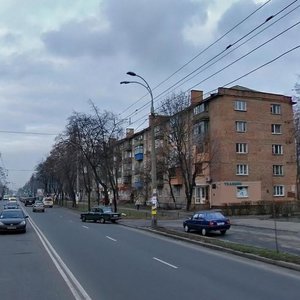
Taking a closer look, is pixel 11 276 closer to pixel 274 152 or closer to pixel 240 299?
pixel 240 299

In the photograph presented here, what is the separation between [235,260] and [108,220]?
2767cm

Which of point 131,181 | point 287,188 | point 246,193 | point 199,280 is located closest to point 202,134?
point 246,193

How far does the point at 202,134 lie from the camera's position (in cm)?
6119

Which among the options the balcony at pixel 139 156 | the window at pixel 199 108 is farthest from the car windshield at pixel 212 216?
the balcony at pixel 139 156

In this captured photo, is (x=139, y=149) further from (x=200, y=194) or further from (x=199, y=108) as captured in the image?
(x=199, y=108)

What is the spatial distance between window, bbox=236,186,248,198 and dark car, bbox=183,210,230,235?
30.1m

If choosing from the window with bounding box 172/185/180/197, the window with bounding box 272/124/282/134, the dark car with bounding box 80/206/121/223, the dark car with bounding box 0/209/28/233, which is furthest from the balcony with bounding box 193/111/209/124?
the dark car with bounding box 0/209/28/233

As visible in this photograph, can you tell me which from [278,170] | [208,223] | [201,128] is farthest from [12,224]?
[278,170]

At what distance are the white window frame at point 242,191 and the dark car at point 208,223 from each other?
98.9 feet

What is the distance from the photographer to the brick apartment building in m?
58.8

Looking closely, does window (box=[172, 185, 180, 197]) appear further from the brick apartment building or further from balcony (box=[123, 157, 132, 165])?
balcony (box=[123, 157, 132, 165])

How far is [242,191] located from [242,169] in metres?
2.72

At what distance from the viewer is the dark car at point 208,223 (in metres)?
27.8

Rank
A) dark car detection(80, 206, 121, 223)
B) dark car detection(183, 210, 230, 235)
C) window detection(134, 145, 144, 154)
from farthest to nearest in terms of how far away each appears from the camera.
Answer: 1. window detection(134, 145, 144, 154)
2. dark car detection(80, 206, 121, 223)
3. dark car detection(183, 210, 230, 235)
